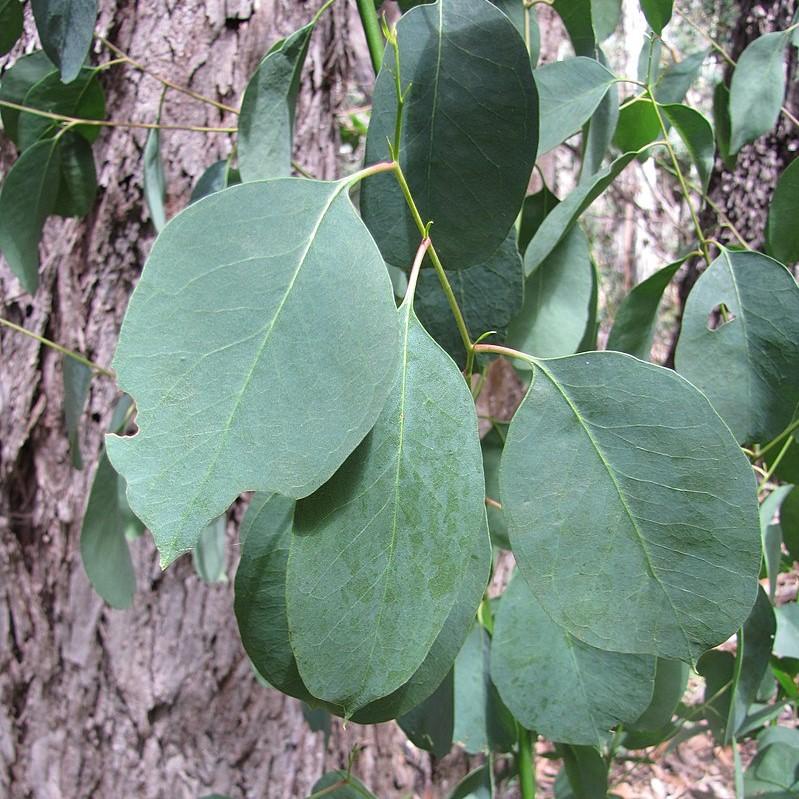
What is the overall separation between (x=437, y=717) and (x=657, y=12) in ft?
1.68

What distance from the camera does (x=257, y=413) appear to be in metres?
0.28

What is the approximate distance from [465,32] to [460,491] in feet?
0.78

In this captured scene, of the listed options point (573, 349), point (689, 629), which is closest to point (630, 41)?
point (573, 349)

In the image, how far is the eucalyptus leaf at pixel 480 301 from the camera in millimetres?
467

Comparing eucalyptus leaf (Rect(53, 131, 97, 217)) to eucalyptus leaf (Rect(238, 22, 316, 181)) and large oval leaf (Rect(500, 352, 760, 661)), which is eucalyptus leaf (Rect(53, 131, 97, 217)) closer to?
eucalyptus leaf (Rect(238, 22, 316, 181))

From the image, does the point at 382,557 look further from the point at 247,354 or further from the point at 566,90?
the point at 566,90

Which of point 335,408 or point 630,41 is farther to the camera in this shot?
point 630,41

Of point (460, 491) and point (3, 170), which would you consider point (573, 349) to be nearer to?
point (460, 491)

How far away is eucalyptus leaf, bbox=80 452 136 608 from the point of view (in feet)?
2.23

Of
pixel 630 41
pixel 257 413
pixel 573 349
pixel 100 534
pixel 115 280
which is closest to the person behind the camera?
pixel 257 413

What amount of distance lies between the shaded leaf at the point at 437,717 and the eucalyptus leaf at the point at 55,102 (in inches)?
23.2

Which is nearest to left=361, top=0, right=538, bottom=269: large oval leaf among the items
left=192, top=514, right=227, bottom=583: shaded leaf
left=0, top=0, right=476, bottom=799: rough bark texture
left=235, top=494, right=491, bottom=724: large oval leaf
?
left=235, top=494, right=491, bottom=724: large oval leaf

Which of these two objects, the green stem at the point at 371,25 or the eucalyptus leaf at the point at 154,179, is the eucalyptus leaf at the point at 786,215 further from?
the eucalyptus leaf at the point at 154,179

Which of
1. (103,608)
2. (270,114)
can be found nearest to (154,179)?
(270,114)
